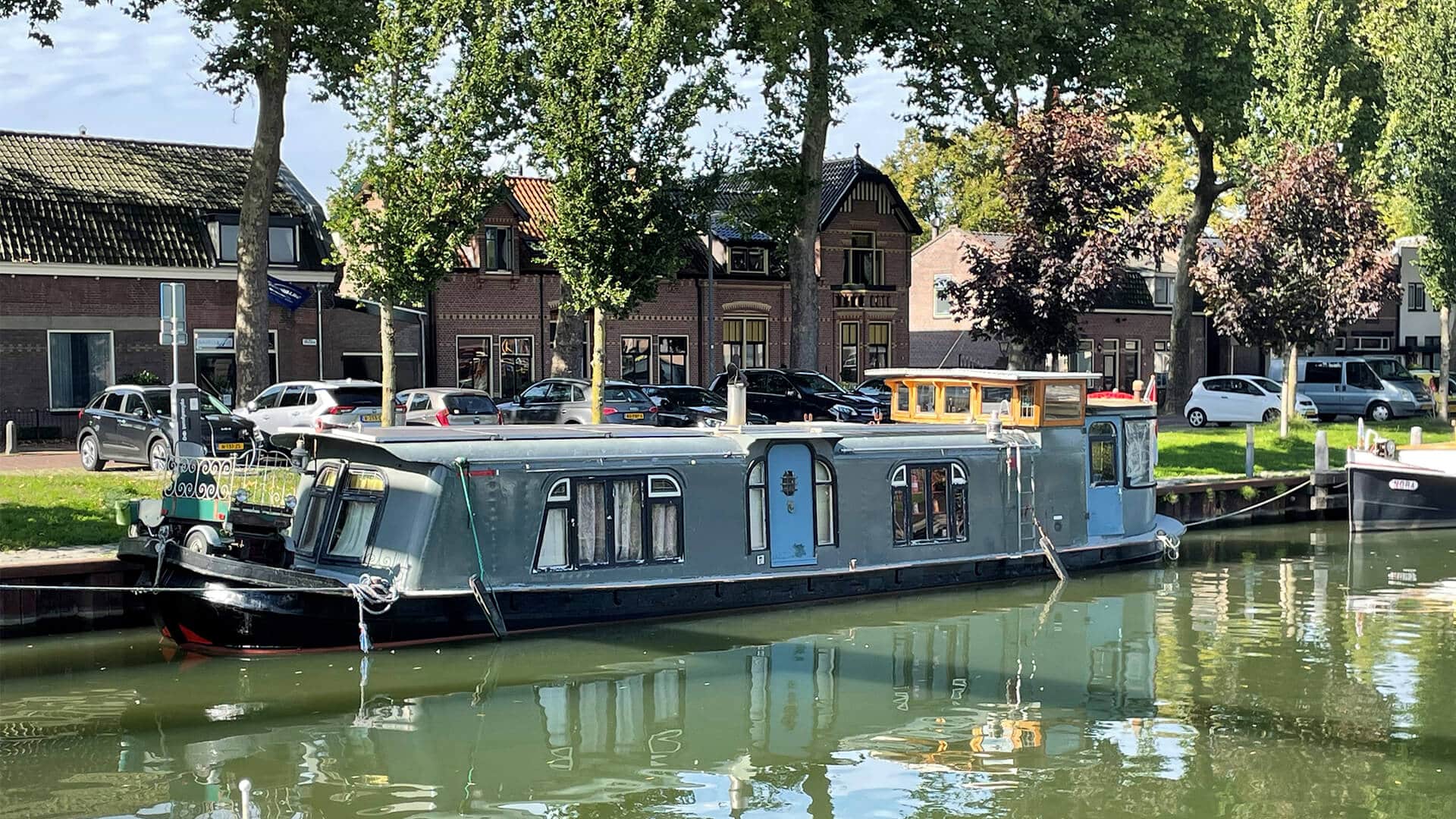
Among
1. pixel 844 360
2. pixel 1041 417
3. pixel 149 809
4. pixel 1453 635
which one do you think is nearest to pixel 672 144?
pixel 1041 417

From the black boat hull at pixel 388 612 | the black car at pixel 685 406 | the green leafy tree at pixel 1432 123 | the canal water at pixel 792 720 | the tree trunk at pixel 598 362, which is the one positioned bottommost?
the canal water at pixel 792 720

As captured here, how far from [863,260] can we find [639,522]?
110 feet

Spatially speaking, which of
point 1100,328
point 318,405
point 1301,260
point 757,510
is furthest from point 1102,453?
point 1100,328

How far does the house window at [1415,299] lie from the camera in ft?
220

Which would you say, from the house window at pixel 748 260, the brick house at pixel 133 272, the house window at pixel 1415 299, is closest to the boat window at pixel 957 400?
the brick house at pixel 133 272

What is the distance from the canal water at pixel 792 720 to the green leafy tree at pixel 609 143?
930 centimetres

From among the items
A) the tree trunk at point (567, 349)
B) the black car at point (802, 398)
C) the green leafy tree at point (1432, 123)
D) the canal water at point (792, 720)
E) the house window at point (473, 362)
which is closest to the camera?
the canal water at point (792, 720)

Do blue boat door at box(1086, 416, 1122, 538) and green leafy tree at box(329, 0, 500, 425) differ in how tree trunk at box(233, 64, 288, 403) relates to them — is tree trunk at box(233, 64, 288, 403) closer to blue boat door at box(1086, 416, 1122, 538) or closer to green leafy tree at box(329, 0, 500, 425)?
green leafy tree at box(329, 0, 500, 425)

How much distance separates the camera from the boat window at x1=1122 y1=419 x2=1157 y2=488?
969 inches

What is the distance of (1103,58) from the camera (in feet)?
128

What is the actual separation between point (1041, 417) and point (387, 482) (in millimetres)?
10264

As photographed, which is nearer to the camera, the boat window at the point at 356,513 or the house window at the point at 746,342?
the boat window at the point at 356,513

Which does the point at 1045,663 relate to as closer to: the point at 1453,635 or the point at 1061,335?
the point at 1453,635

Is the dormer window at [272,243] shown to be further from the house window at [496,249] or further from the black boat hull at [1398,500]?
the black boat hull at [1398,500]
